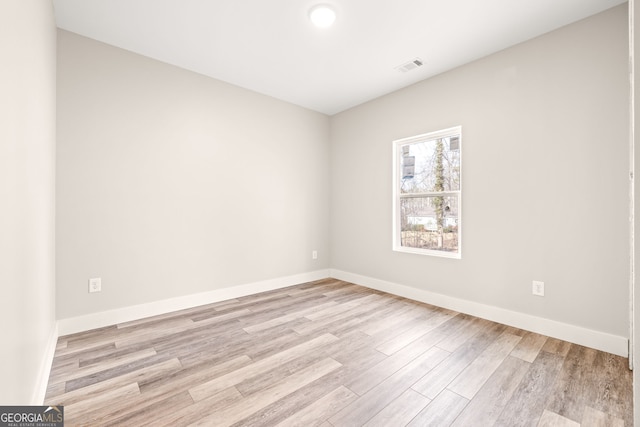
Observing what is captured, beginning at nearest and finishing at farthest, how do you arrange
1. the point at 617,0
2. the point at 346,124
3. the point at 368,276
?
the point at 617,0 < the point at 368,276 < the point at 346,124

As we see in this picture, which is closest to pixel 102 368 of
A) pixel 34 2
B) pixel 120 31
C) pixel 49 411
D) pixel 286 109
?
pixel 49 411

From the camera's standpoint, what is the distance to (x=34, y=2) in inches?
58.3

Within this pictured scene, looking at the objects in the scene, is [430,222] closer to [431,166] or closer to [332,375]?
[431,166]

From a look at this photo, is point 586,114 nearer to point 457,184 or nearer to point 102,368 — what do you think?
point 457,184

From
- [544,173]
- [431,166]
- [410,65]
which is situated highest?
[410,65]

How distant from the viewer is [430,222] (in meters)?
3.35

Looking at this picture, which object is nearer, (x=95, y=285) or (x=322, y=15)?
(x=322, y=15)

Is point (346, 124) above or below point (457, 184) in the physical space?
above

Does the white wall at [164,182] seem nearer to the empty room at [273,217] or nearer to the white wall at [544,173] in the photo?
the empty room at [273,217]

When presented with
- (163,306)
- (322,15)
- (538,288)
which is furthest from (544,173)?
(163,306)

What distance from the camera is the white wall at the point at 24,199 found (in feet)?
3.27

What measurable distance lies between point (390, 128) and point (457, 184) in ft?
3.82

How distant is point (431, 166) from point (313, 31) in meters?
1.97

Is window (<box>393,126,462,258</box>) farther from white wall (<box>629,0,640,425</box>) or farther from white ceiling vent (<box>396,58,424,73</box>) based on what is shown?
white wall (<box>629,0,640,425</box>)
